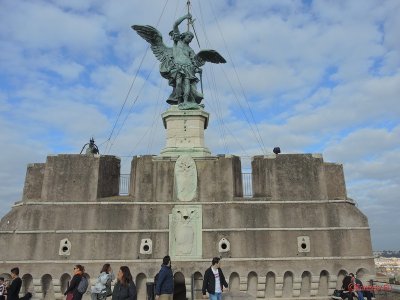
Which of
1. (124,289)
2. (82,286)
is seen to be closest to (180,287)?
(82,286)

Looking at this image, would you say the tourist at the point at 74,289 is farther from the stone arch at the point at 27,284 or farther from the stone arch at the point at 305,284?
the stone arch at the point at 305,284

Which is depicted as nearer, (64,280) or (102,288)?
(102,288)

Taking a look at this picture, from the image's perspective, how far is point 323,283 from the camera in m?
15.8

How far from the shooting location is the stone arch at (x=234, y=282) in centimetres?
1550

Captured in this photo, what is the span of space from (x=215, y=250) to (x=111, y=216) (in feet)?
16.3

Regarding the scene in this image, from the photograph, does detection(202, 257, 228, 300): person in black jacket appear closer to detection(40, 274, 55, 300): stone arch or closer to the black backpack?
the black backpack

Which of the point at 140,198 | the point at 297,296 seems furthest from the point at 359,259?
the point at 140,198

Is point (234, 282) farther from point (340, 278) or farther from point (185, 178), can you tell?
point (185, 178)

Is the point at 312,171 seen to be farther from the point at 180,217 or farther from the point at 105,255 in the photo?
the point at 105,255

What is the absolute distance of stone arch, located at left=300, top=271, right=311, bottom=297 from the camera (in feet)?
51.5

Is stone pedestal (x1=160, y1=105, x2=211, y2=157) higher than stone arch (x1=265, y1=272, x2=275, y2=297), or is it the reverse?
stone pedestal (x1=160, y1=105, x2=211, y2=157)

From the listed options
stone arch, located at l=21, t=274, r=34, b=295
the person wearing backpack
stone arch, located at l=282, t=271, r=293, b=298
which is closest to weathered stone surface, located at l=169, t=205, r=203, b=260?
stone arch, located at l=282, t=271, r=293, b=298

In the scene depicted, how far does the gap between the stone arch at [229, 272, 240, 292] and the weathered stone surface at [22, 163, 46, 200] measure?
386 inches

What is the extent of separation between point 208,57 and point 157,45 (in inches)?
117
